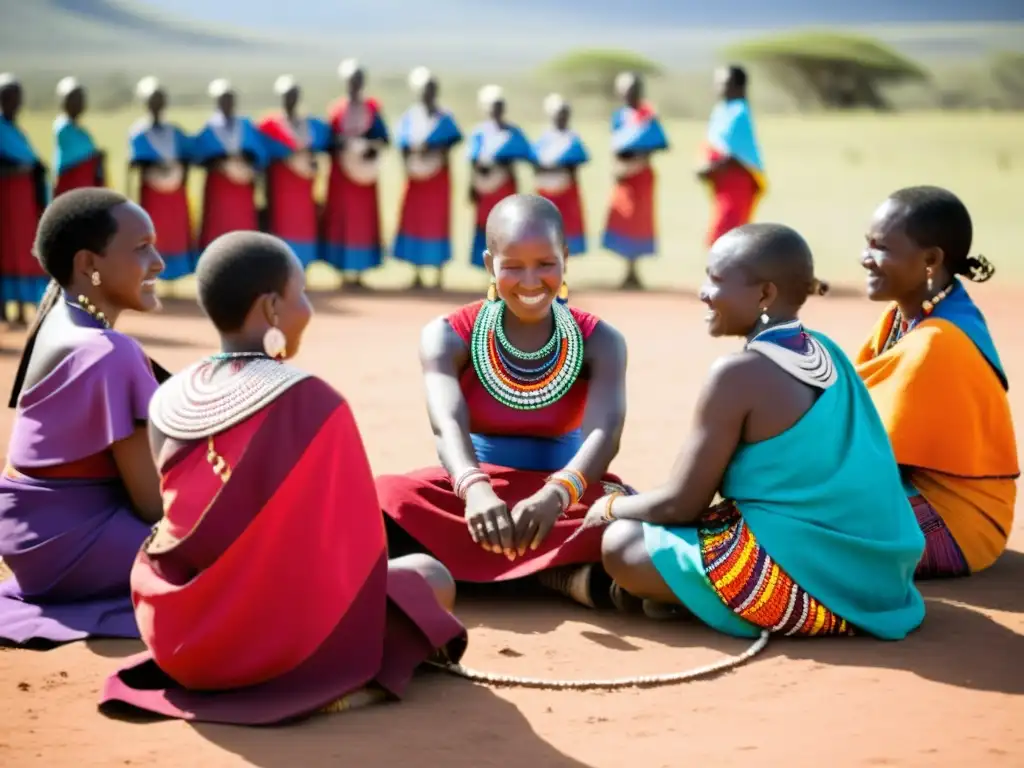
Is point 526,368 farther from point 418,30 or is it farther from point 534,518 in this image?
point 418,30

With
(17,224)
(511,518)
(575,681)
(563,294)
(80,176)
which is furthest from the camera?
(80,176)

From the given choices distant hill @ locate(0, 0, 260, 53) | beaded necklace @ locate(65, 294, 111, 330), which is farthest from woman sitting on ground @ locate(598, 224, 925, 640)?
distant hill @ locate(0, 0, 260, 53)

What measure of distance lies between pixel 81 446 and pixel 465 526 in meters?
1.38

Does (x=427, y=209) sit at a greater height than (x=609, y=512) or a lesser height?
greater

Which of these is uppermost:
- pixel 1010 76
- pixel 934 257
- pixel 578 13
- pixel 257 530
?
pixel 578 13

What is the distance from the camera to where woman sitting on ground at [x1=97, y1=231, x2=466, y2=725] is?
3787 millimetres

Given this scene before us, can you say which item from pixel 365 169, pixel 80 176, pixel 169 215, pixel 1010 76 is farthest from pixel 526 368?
pixel 1010 76

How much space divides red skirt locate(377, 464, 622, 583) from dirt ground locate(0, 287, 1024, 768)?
0.17 meters

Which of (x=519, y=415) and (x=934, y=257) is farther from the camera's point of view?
(x=934, y=257)

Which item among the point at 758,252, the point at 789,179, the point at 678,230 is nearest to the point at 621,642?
the point at 758,252

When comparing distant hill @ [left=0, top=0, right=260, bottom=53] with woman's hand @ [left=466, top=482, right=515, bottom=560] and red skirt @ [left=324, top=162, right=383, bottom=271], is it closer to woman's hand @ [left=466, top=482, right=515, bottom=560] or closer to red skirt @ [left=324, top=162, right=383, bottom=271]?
red skirt @ [left=324, top=162, right=383, bottom=271]

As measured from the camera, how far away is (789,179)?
26578 millimetres

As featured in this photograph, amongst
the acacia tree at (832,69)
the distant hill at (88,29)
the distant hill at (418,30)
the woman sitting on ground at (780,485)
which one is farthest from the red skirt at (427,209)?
the distant hill at (88,29)

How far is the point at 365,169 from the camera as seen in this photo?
14.9 meters
